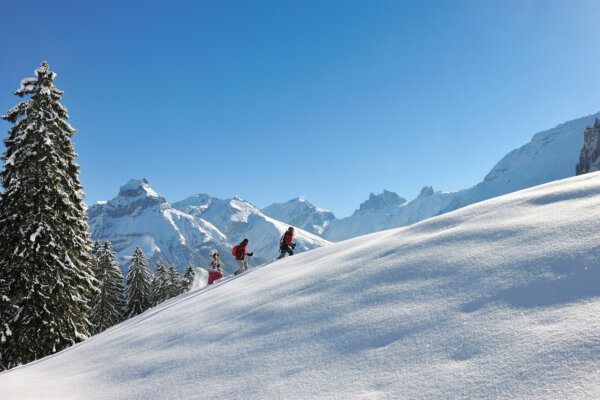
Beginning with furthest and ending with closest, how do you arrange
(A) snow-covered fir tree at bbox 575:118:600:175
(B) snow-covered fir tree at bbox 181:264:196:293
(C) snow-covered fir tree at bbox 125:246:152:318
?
(A) snow-covered fir tree at bbox 575:118:600:175 → (B) snow-covered fir tree at bbox 181:264:196:293 → (C) snow-covered fir tree at bbox 125:246:152:318

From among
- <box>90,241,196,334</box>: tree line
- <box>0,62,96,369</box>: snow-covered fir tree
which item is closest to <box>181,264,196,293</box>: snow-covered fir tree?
<box>90,241,196,334</box>: tree line

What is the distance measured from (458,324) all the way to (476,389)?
3.47 ft

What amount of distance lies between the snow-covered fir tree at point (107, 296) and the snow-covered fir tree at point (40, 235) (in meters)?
20.4

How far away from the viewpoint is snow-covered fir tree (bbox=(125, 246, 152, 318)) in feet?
131

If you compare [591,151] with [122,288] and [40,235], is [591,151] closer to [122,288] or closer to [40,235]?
[122,288]

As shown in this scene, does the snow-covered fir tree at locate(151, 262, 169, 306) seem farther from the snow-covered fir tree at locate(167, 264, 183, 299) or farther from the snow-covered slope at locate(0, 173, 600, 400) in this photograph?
the snow-covered slope at locate(0, 173, 600, 400)

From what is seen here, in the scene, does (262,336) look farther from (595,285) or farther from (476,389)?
(595,285)

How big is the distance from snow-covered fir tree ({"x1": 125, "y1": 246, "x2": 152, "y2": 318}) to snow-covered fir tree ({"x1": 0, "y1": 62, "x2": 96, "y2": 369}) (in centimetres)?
2694

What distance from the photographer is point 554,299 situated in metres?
3.65

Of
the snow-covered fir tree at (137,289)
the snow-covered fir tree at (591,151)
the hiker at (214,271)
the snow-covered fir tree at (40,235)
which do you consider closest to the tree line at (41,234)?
the snow-covered fir tree at (40,235)

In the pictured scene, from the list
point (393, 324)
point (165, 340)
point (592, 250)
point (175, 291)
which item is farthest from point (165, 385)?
point (175, 291)

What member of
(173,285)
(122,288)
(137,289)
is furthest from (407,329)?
(173,285)

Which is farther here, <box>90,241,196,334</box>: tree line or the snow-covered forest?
<box>90,241,196,334</box>: tree line

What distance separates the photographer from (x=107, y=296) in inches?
1396
